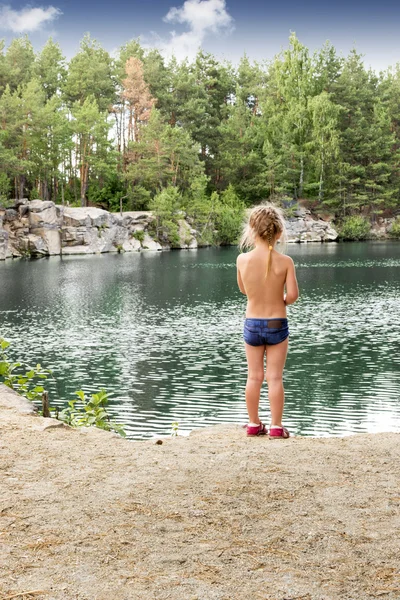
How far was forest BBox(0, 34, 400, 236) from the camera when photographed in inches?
2499

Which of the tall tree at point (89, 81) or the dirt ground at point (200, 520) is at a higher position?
the tall tree at point (89, 81)

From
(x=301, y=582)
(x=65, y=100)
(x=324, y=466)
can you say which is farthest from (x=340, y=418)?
(x=65, y=100)

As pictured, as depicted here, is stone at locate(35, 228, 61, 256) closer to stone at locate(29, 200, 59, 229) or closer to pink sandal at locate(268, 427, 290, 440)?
stone at locate(29, 200, 59, 229)

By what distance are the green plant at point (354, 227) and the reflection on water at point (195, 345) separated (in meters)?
40.5

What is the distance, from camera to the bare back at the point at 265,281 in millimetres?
5375

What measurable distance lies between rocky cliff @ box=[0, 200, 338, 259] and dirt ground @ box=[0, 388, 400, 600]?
49220 mm

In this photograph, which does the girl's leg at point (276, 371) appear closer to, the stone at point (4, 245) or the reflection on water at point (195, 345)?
the reflection on water at point (195, 345)

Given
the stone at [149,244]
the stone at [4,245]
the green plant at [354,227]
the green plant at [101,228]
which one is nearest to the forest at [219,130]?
the green plant at [354,227]

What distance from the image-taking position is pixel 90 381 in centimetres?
1448

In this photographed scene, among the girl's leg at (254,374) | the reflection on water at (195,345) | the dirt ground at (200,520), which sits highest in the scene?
the girl's leg at (254,374)

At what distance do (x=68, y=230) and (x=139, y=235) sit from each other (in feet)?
27.1

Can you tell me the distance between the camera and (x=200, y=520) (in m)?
3.60

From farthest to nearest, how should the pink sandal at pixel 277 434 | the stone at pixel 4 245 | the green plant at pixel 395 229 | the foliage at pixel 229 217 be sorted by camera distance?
the green plant at pixel 395 229
the foliage at pixel 229 217
the stone at pixel 4 245
the pink sandal at pixel 277 434

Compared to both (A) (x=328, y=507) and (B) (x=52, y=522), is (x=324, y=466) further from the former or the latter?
(B) (x=52, y=522)
